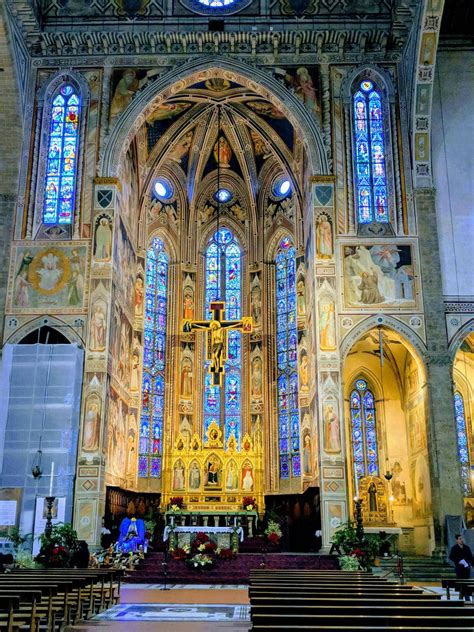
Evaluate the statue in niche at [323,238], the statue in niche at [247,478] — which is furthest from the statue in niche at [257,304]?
the statue in niche at [323,238]

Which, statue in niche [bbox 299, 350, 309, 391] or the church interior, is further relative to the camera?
statue in niche [bbox 299, 350, 309, 391]

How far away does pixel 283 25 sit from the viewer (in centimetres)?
2698

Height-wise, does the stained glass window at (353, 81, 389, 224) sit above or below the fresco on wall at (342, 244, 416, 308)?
above

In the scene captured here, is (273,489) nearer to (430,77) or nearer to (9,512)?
(9,512)

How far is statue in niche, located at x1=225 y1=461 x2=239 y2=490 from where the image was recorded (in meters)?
29.1

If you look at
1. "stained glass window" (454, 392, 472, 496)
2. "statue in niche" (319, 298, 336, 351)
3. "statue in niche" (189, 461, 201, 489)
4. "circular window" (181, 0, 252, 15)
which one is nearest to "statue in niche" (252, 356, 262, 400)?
"statue in niche" (189, 461, 201, 489)

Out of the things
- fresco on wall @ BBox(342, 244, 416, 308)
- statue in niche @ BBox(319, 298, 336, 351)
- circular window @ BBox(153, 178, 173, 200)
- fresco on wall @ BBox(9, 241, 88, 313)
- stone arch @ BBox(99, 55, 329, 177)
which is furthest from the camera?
circular window @ BBox(153, 178, 173, 200)

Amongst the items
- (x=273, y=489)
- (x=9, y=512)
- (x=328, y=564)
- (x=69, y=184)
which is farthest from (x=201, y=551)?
(x=69, y=184)

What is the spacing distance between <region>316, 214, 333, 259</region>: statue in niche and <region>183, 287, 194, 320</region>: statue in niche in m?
10.7

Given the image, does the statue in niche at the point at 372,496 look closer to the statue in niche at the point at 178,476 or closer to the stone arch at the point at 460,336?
the stone arch at the point at 460,336

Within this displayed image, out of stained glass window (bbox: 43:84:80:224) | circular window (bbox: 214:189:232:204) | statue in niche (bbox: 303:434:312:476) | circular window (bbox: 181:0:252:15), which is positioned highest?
circular window (bbox: 181:0:252:15)

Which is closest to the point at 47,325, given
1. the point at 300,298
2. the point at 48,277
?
the point at 48,277

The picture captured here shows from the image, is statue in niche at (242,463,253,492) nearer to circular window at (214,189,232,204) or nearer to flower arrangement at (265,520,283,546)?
flower arrangement at (265,520,283,546)

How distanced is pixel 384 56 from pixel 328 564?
18.0m
